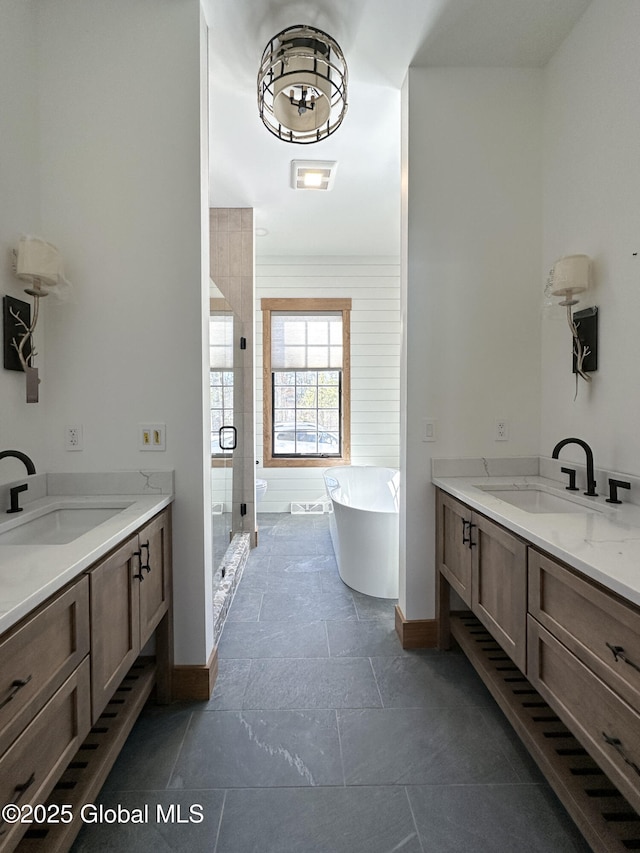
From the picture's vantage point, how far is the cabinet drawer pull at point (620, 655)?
0.95 metres

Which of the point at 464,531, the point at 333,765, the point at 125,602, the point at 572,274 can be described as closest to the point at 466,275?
the point at 572,274

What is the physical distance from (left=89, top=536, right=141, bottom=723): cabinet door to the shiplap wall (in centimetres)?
358

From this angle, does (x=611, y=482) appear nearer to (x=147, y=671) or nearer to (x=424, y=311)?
(x=424, y=311)

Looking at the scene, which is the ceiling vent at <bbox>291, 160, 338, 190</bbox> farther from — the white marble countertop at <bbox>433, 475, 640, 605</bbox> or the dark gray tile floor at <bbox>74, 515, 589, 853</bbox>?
the dark gray tile floor at <bbox>74, 515, 589, 853</bbox>

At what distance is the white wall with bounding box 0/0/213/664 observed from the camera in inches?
73.5

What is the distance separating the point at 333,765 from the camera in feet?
5.07

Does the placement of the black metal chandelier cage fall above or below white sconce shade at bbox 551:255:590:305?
above

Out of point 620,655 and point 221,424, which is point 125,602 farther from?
point 221,424

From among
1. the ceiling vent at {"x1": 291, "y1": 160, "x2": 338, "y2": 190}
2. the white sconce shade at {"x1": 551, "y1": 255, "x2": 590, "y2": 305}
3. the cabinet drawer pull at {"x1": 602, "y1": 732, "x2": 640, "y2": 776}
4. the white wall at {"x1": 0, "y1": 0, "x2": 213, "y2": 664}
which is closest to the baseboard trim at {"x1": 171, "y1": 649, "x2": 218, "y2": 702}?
the white wall at {"x1": 0, "y1": 0, "x2": 213, "y2": 664}

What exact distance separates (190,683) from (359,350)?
398cm

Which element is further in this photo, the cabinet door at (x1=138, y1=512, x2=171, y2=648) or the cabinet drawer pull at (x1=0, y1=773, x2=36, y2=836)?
the cabinet door at (x1=138, y1=512, x2=171, y2=648)

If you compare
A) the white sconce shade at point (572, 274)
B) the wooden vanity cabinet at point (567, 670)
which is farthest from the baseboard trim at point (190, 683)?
the white sconce shade at point (572, 274)

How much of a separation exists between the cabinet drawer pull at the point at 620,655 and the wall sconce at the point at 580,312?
4.12ft

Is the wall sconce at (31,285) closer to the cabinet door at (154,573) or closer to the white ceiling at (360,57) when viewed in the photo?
the cabinet door at (154,573)
